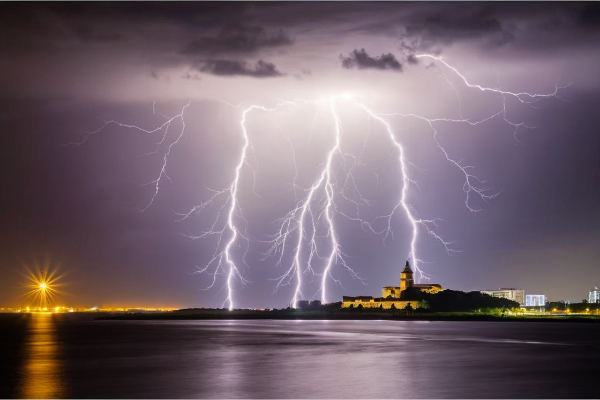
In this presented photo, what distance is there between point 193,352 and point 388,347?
10703mm

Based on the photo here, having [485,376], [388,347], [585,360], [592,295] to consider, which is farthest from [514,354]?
[592,295]

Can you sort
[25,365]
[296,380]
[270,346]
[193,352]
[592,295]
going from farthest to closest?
[592,295] < [270,346] < [193,352] < [25,365] < [296,380]

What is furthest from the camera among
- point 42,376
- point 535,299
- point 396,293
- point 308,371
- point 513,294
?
point 535,299

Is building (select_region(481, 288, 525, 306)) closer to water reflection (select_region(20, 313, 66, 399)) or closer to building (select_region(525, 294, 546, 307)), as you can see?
building (select_region(525, 294, 546, 307))

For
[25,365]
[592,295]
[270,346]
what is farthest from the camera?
[592,295]

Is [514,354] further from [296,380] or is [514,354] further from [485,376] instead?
[296,380]

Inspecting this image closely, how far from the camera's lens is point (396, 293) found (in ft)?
432

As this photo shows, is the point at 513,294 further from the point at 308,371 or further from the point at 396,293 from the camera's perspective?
the point at 308,371

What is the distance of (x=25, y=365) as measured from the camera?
34094 millimetres

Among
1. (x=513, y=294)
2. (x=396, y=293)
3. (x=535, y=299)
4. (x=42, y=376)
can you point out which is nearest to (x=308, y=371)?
(x=42, y=376)

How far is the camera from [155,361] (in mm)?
35656

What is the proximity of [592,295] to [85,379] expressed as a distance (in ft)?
570

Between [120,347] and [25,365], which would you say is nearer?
[25,365]

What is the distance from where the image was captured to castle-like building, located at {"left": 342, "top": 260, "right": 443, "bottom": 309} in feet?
416
